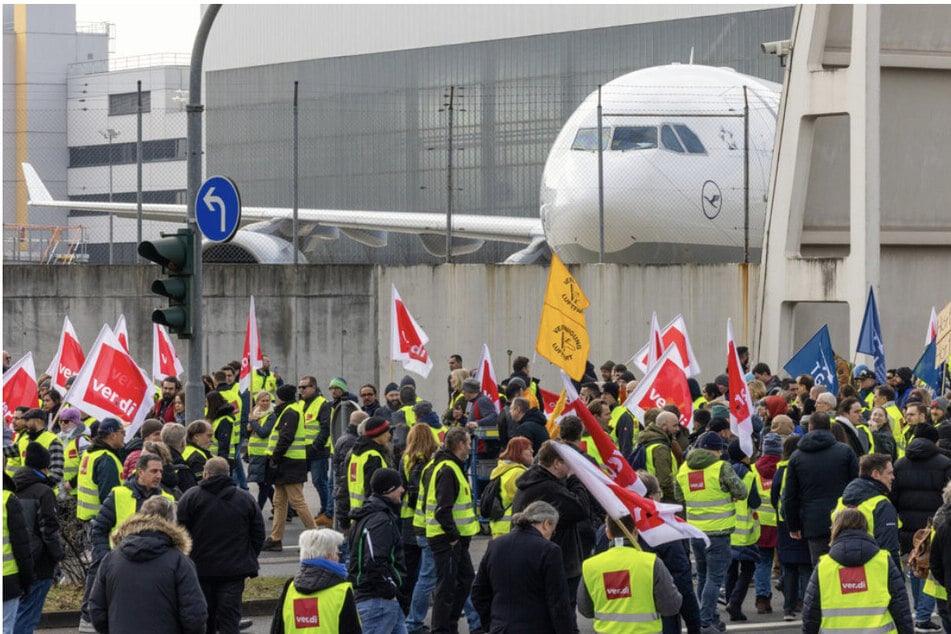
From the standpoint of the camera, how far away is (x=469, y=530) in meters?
10.9

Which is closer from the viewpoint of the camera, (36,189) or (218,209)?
(218,209)

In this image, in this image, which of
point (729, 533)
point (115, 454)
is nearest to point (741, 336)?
point (729, 533)

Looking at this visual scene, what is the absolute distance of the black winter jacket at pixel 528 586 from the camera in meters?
8.13

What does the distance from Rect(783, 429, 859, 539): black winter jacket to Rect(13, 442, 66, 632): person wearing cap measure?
523cm

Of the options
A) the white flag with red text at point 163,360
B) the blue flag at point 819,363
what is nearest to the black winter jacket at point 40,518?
the white flag with red text at point 163,360

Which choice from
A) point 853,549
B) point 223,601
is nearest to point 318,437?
point 223,601

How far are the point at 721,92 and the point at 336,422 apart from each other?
12.9 metres

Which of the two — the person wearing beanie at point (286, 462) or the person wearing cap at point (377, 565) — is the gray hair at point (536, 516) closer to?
the person wearing cap at point (377, 565)

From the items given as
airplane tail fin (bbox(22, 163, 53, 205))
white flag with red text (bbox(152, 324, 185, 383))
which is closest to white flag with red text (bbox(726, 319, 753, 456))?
white flag with red text (bbox(152, 324, 185, 383))

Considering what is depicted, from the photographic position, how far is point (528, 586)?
820 centimetres

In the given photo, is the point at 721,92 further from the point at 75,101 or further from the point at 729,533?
the point at 75,101

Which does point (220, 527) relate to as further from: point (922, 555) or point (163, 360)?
point (163, 360)

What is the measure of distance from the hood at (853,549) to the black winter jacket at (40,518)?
4.88m

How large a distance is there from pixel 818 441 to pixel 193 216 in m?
5.19
